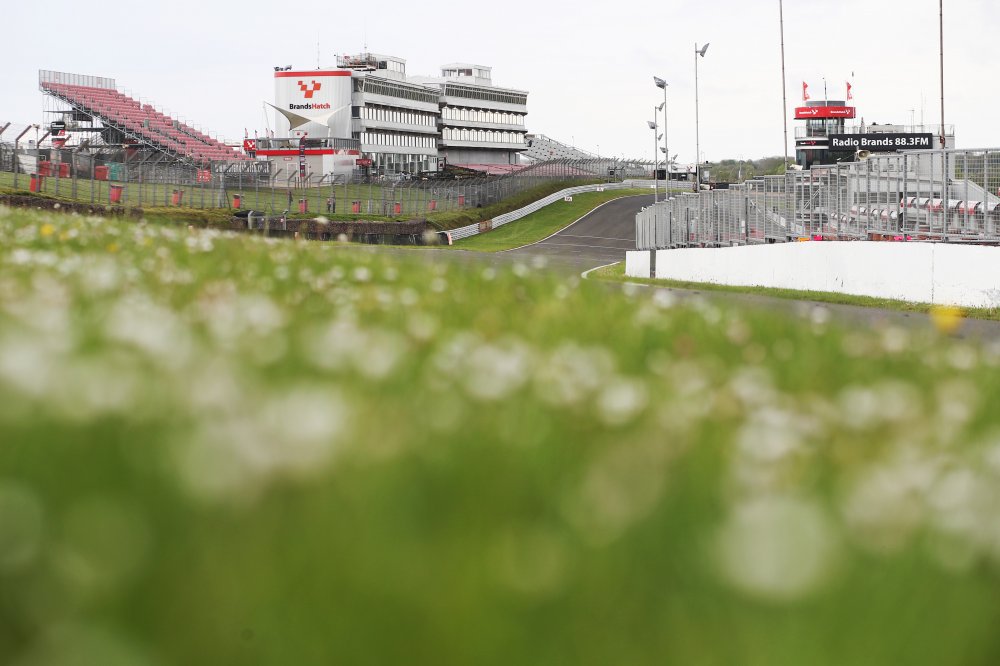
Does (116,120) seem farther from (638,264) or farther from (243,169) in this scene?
(638,264)

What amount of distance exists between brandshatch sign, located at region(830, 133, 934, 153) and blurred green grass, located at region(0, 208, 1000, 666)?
376ft

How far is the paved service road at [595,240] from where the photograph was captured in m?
60.2

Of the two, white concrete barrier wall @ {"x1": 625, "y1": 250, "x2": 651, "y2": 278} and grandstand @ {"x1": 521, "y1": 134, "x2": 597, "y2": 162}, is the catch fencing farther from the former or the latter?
grandstand @ {"x1": 521, "y1": 134, "x2": 597, "y2": 162}

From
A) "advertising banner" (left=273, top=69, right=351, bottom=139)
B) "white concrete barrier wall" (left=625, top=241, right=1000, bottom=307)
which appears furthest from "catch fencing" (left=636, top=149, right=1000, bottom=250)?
"advertising banner" (left=273, top=69, right=351, bottom=139)

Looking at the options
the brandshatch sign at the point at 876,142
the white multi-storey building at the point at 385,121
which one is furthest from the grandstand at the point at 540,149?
the brandshatch sign at the point at 876,142

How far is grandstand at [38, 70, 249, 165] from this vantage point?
99250mm

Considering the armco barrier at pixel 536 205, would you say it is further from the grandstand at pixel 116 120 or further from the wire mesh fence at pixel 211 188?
the grandstand at pixel 116 120

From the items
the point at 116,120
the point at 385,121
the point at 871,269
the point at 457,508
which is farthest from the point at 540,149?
the point at 457,508

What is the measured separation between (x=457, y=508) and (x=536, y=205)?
9233 cm

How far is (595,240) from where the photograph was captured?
75.2m

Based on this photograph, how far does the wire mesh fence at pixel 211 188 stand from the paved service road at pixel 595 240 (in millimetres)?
8086

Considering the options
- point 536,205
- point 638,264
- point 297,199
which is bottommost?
point 638,264

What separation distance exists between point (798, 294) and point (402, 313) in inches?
925

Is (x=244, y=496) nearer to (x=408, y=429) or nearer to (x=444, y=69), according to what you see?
(x=408, y=429)
